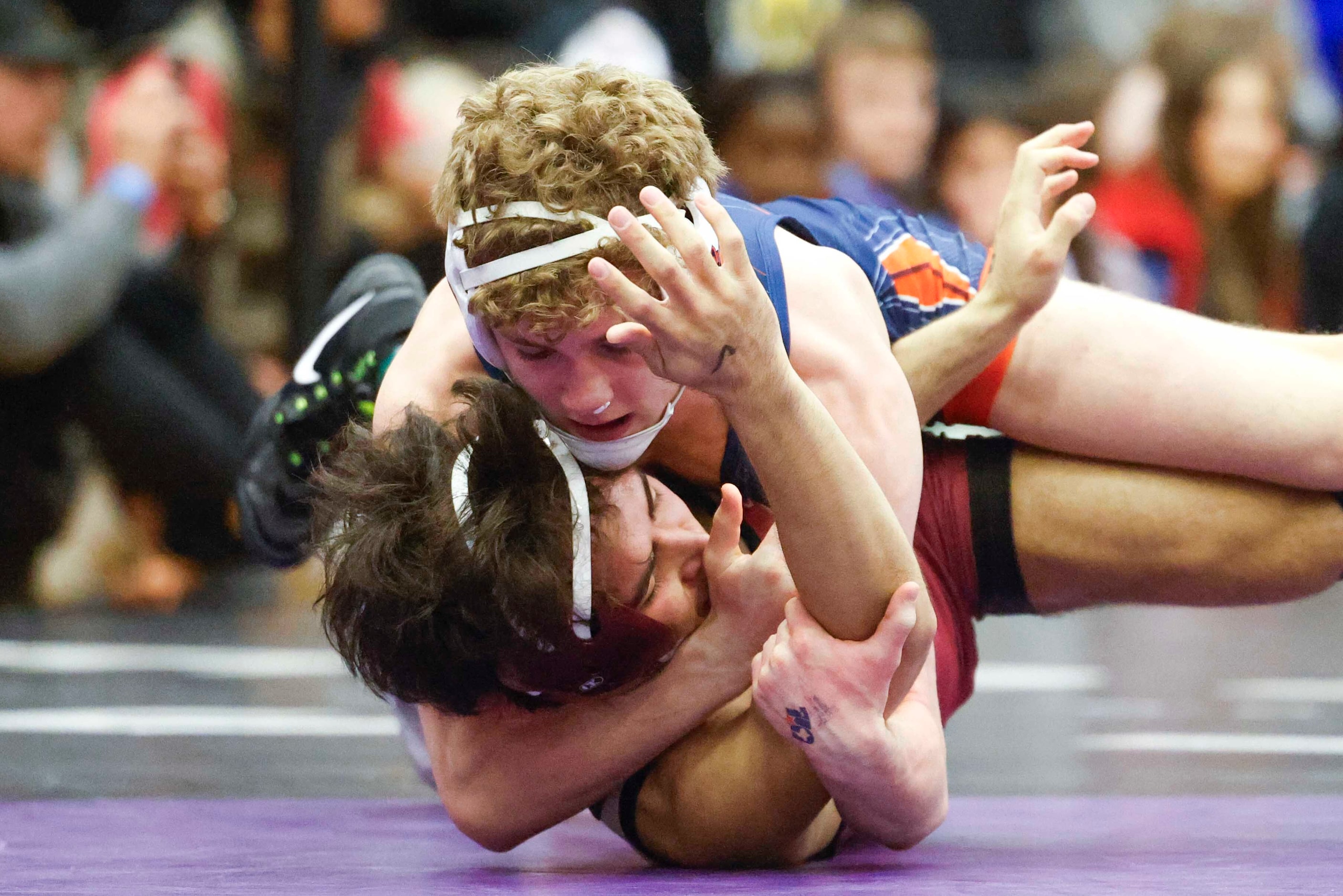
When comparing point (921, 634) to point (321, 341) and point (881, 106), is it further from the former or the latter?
point (881, 106)

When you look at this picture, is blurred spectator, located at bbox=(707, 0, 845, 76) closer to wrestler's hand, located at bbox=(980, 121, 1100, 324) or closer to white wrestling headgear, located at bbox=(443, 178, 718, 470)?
wrestler's hand, located at bbox=(980, 121, 1100, 324)

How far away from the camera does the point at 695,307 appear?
1.92 m

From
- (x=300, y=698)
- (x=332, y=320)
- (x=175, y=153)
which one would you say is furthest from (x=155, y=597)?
(x=332, y=320)

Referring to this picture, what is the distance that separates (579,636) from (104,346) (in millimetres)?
3920

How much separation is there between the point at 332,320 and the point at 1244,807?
185cm

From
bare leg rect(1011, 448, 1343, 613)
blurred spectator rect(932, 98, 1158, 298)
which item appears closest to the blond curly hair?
bare leg rect(1011, 448, 1343, 613)

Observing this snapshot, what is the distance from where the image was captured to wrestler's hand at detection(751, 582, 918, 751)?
226 cm

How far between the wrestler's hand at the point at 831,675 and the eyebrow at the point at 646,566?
20 centimetres

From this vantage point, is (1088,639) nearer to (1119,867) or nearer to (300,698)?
(300,698)

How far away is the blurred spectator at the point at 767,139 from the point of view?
627 centimetres

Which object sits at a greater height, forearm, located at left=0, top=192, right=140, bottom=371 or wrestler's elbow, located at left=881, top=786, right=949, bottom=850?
wrestler's elbow, located at left=881, top=786, right=949, bottom=850

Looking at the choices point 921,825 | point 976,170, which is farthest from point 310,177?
point 921,825

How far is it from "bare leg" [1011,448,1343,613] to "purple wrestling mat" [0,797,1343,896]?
374 millimetres

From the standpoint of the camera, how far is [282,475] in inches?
137
